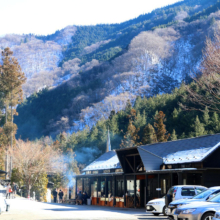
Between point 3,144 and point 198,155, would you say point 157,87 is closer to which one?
point 3,144

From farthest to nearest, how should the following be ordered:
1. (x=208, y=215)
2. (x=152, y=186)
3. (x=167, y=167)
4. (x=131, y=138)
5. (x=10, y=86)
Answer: (x=131, y=138) → (x=10, y=86) → (x=152, y=186) → (x=167, y=167) → (x=208, y=215)

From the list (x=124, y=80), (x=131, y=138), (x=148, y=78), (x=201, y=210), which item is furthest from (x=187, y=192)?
(x=148, y=78)

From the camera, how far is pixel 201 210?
11859 millimetres

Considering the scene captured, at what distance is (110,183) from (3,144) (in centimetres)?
2523

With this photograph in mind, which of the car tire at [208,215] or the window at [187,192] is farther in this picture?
the window at [187,192]

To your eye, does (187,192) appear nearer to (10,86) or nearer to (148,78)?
(10,86)

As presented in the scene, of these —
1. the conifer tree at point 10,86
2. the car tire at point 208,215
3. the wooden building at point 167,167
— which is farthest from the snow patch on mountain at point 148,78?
the car tire at point 208,215

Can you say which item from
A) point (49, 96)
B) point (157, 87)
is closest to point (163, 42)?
point (157, 87)

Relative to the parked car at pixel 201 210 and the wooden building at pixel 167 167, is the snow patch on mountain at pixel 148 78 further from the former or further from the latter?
the parked car at pixel 201 210

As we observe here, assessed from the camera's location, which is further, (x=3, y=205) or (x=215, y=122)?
(x=215, y=122)

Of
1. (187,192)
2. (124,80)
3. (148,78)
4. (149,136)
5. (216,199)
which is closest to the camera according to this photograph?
(216,199)

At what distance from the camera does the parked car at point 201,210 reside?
11781mm

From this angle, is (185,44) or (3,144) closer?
(3,144)

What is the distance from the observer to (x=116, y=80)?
471 ft
